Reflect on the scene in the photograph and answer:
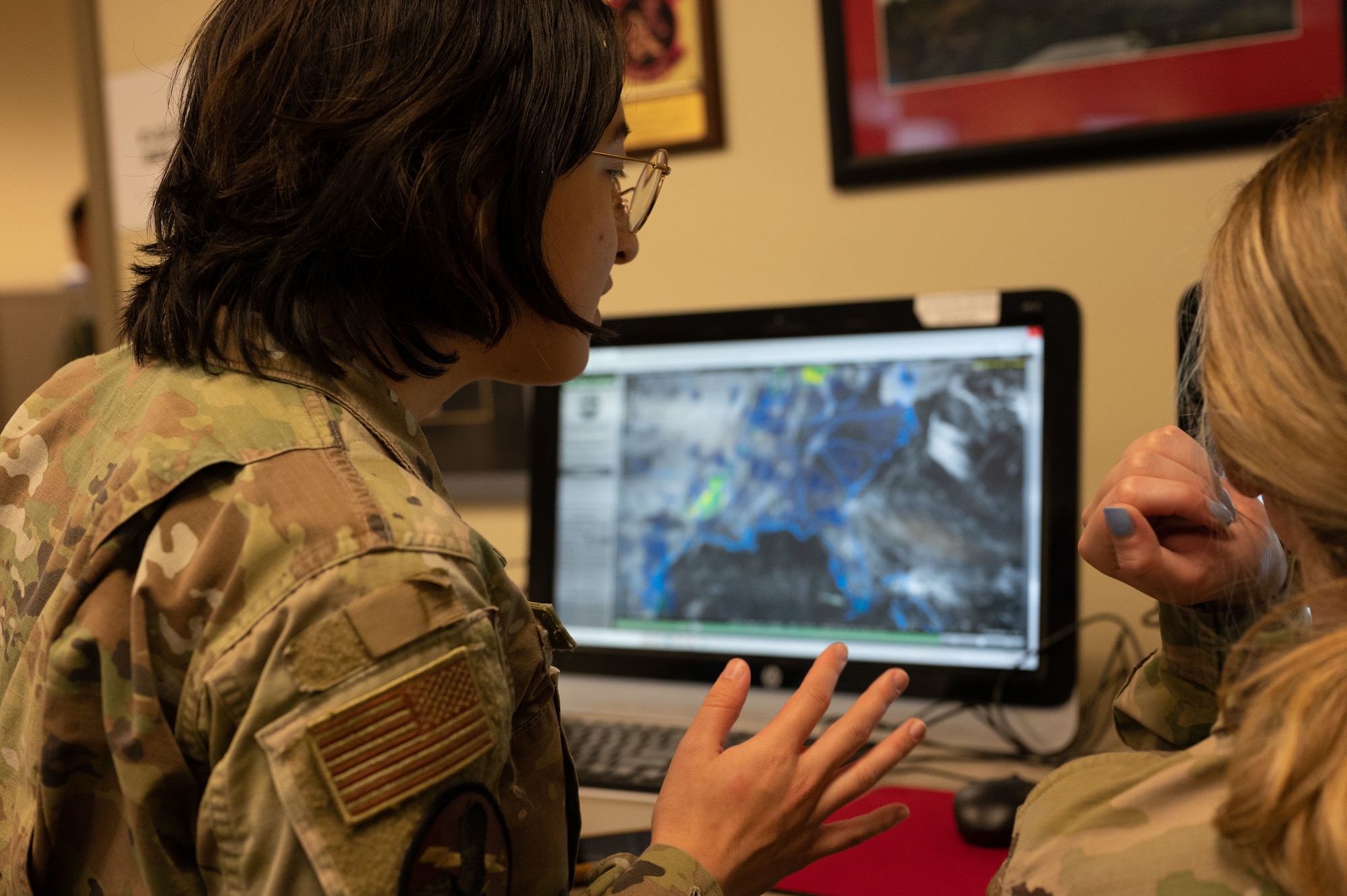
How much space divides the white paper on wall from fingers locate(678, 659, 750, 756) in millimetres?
1353

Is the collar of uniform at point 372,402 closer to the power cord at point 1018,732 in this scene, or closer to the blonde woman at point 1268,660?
the blonde woman at point 1268,660

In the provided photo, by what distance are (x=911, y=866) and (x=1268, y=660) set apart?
1.09 feet

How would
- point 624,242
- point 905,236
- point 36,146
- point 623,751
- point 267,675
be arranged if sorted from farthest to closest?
point 36,146 → point 905,236 → point 623,751 → point 624,242 → point 267,675

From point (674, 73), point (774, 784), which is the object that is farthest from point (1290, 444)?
point (674, 73)

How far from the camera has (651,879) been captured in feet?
1.80

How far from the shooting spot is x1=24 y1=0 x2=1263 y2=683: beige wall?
3.71 ft

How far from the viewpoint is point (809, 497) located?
1.01 meters

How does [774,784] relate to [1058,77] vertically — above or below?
below

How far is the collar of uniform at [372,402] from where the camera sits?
1.88 ft

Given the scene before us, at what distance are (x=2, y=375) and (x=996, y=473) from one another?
6.35ft

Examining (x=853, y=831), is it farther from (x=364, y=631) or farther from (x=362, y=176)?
(x=362, y=176)

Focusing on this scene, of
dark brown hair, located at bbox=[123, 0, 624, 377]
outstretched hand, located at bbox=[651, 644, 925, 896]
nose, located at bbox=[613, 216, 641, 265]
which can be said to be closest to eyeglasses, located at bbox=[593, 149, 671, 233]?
nose, located at bbox=[613, 216, 641, 265]

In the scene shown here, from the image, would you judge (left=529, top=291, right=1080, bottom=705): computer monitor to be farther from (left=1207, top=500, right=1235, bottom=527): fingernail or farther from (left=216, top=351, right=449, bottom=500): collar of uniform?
(left=216, top=351, right=449, bottom=500): collar of uniform

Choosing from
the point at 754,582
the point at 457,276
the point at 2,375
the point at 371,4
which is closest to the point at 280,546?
the point at 457,276
